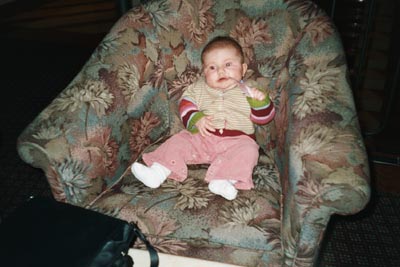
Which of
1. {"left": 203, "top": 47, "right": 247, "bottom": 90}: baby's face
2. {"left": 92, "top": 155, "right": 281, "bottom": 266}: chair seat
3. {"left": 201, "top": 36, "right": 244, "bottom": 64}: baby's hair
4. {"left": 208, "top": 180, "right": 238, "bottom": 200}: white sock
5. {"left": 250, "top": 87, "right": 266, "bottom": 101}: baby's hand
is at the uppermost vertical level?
{"left": 201, "top": 36, "right": 244, "bottom": 64}: baby's hair

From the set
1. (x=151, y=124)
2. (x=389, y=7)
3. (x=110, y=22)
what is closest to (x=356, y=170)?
(x=151, y=124)

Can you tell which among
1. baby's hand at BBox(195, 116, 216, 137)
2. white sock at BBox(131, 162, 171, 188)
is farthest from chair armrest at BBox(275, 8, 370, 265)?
white sock at BBox(131, 162, 171, 188)

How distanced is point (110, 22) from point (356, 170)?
3.62 metres

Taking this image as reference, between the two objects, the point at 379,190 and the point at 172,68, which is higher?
the point at 172,68

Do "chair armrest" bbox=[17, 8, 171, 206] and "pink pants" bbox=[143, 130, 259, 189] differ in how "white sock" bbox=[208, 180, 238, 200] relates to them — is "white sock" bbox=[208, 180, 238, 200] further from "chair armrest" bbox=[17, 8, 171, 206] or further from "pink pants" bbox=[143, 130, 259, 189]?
"chair armrest" bbox=[17, 8, 171, 206]

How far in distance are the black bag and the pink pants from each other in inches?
14.9

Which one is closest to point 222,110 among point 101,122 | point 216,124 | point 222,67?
point 216,124

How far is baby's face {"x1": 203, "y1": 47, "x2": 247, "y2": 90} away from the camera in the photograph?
5.17ft

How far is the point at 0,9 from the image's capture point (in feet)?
14.3

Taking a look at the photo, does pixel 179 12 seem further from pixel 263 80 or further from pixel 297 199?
pixel 297 199

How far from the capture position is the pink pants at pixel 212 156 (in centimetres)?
142

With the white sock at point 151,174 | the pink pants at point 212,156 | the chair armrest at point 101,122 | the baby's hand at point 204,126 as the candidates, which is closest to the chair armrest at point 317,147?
the pink pants at point 212,156

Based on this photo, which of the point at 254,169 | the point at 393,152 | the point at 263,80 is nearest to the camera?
the point at 254,169

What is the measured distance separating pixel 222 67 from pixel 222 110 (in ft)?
0.53
